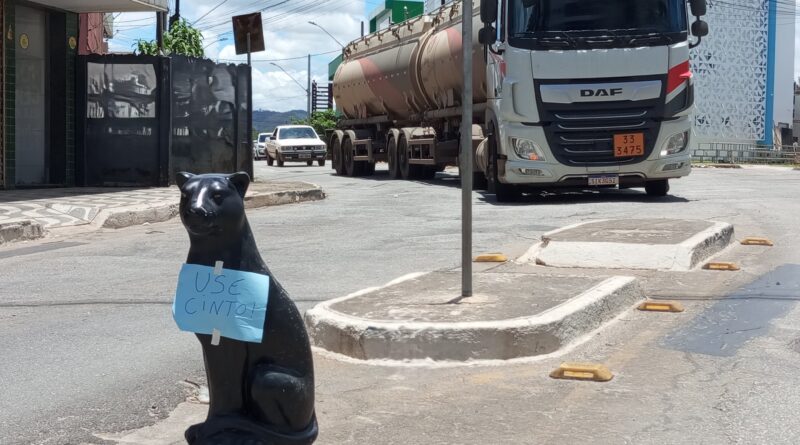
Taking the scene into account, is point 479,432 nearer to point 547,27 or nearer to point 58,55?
point 547,27

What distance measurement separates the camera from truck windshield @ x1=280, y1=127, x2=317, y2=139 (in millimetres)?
37188

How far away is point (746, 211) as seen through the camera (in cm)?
1294

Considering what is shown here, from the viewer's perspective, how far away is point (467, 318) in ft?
18.1


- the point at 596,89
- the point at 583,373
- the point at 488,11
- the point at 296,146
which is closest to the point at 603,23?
the point at 596,89

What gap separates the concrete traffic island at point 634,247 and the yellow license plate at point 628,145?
4822 mm

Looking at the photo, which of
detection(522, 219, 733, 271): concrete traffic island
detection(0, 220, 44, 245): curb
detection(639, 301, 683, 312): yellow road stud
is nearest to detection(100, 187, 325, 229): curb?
detection(0, 220, 44, 245): curb

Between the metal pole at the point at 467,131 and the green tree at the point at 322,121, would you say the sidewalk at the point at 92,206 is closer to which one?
the metal pole at the point at 467,131

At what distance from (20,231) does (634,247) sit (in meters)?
6.95

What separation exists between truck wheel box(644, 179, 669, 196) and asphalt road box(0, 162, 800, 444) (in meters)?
0.19

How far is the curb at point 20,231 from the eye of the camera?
10719mm

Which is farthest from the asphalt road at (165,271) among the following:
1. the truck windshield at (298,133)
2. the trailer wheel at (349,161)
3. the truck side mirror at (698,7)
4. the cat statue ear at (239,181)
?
the truck windshield at (298,133)

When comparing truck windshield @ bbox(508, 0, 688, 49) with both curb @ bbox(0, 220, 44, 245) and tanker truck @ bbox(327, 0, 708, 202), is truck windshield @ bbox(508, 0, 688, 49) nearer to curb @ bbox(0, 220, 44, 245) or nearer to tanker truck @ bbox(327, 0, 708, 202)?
tanker truck @ bbox(327, 0, 708, 202)

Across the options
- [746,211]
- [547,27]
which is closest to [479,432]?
[746,211]

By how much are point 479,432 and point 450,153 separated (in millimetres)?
16048
